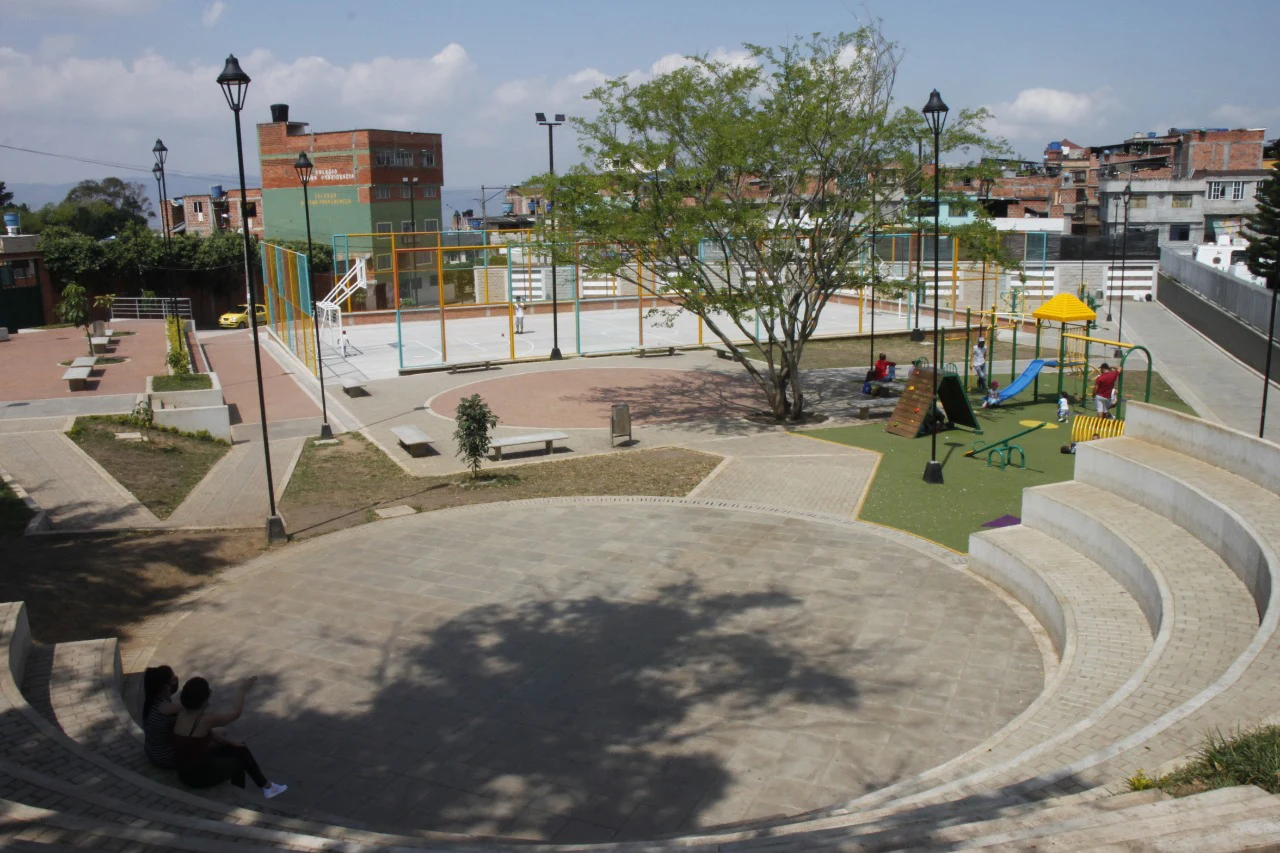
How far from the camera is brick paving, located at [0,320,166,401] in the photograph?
26875 millimetres

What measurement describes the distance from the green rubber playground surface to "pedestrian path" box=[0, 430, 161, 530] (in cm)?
1174

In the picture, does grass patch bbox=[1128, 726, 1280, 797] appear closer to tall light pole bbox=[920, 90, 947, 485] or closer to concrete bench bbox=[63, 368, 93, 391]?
tall light pole bbox=[920, 90, 947, 485]

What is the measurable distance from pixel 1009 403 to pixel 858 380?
4993mm

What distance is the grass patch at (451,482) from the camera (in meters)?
17.4

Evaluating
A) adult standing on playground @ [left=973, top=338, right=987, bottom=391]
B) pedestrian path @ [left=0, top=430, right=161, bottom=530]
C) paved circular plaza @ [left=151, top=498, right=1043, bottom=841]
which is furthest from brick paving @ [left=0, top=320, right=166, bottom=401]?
adult standing on playground @ [left=973, top=338, right=987, bottom=391]

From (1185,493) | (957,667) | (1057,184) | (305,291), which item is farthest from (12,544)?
(1057,184)

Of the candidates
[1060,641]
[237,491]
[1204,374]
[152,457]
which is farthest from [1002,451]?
[152,457]

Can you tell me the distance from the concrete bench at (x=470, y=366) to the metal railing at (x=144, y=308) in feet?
84.5

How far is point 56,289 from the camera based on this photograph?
50.0 m

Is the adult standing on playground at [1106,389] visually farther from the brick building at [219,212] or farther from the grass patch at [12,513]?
the brick building at [219,212]

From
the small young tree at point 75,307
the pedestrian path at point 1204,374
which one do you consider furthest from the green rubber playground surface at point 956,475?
the small young tree at point 75,307

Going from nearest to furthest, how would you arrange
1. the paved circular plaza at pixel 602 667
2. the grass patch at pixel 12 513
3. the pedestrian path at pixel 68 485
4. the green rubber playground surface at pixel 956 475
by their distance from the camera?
the paved circular plaza at pixel 602 667
the grass patch at pixel 12 513
the pedestrian path at pixel 68 485
the green rubber playground surface at pixel 956 475

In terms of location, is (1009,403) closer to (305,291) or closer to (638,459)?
(638,459)

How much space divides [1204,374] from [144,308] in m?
47.1
